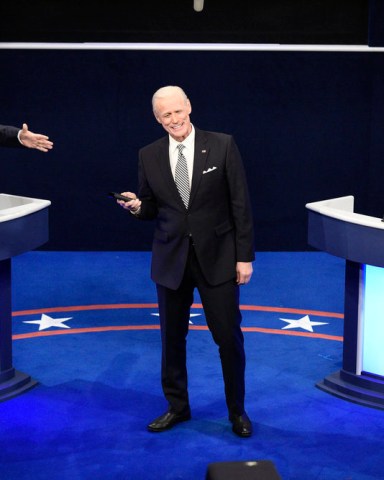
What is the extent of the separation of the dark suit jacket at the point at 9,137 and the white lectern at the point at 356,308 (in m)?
1.73

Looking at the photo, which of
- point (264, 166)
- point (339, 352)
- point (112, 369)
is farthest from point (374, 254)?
point (264, 166)

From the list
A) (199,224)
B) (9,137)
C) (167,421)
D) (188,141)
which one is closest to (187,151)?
(188,141)

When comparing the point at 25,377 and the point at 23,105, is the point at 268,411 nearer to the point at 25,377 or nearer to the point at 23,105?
the point at 25,377

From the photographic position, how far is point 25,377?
5605 mm

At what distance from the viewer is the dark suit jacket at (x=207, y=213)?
4652 mm

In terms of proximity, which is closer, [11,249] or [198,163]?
[198,163]

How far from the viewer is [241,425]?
191 inches

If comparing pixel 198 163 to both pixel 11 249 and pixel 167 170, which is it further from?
pixel 11 249

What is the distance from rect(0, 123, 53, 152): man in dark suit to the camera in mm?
4863

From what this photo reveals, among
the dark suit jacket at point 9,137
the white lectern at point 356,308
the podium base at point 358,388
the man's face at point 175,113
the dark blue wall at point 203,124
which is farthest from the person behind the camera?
the dark blue wall at point 203,124

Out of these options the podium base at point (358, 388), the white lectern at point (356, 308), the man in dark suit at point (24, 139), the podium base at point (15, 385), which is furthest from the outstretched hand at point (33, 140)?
the podium base at point (358, 388)

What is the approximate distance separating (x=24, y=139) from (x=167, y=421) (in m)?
1.64

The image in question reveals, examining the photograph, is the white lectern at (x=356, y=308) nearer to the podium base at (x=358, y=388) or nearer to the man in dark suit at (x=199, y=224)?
the podium base at (x=358, y=388)

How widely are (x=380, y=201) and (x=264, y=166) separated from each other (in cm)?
120
